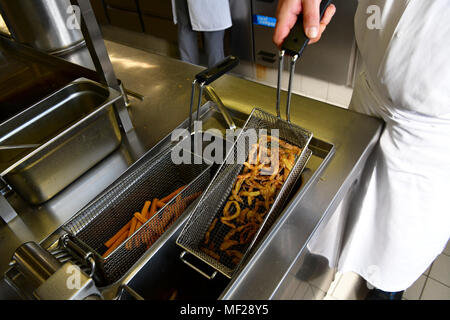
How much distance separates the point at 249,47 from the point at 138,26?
116 centimetres

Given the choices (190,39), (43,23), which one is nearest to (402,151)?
(43,23)

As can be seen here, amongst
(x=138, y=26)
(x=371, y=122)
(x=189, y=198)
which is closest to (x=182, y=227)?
(x=189, y=198)

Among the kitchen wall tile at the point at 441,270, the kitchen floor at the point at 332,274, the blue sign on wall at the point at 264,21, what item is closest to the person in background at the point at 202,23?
the blue sign on wall at the point at 264,21

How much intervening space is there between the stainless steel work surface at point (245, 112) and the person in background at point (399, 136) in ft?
0.27

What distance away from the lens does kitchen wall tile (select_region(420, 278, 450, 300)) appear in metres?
1.30

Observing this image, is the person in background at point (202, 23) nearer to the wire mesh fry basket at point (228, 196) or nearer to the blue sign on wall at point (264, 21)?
the blue sign on wall at point (264, 21)

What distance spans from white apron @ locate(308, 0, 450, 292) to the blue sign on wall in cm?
129

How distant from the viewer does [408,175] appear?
812 millimetres

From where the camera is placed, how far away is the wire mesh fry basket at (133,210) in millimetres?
589

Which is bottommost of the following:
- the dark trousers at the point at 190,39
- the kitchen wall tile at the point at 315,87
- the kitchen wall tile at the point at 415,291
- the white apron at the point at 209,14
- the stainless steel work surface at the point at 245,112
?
the kitchen wall tile at the point at 415,291

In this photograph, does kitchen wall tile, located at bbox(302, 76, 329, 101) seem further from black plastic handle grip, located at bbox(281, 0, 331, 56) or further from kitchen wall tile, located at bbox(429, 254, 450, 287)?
black plastic handle grip, located at bbox(281, 0, 331, 56)

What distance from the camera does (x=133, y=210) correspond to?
0.75 meters

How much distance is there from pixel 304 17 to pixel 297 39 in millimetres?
52
